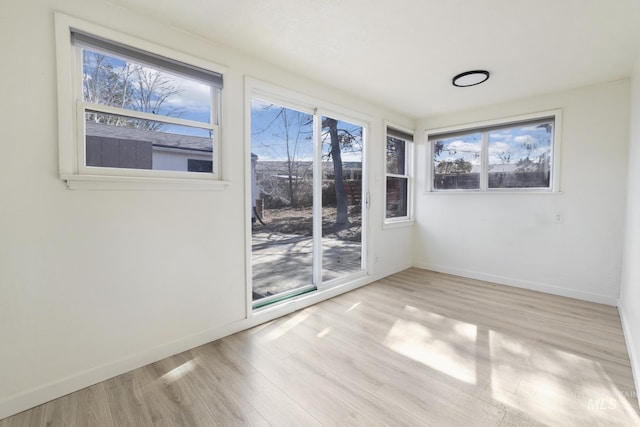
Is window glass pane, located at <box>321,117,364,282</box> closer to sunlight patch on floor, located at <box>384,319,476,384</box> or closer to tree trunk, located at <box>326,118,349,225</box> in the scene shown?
tree trunk, located at <box>326,118,349,225</box>

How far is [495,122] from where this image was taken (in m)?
3.90

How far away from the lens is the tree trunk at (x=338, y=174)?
11.4ft

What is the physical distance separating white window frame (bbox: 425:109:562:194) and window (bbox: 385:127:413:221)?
1.05 feet

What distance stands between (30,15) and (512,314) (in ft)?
14.2

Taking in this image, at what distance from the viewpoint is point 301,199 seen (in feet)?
10.5

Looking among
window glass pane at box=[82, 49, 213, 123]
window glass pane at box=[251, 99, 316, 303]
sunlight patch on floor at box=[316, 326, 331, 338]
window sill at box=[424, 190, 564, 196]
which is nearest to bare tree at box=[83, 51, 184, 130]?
window glass pane at box=[82, 49, 213, 123]

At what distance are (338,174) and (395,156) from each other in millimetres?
1353

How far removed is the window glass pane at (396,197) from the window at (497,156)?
460 mm

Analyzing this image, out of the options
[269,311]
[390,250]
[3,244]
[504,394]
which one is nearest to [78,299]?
[3,244]

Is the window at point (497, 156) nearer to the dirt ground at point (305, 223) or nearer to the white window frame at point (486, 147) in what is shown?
the white window frame at point (486, 147)

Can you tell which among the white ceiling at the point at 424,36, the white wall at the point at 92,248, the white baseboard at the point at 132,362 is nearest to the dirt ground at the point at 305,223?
the white wall at the point at 92,248

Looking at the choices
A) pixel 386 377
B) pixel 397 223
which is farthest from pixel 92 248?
pixel 397 223

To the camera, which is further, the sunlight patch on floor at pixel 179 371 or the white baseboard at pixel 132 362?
the sunlight patch on floor at pixel 179 371

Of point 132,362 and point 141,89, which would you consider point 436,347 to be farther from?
point 141,89
